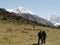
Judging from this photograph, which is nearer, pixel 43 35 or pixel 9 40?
pixel 43 35

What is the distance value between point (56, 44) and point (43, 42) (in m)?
2.19

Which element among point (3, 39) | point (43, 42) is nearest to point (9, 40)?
point (3, 39)

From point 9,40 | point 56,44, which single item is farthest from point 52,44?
point 9,40

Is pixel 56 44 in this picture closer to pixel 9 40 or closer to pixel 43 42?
pixel 43 42

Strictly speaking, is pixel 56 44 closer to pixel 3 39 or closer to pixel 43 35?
pixel 43 35

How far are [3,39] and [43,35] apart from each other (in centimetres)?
1098

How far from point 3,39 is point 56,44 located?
11.4 metres

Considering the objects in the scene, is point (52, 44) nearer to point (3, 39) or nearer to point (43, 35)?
point (43, 35)

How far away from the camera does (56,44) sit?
125ft

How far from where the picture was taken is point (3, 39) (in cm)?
4472

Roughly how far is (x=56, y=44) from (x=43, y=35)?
124 inches

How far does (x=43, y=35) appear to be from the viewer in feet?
120

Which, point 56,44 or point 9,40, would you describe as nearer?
point 56,44

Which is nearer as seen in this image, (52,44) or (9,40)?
(52,44)
